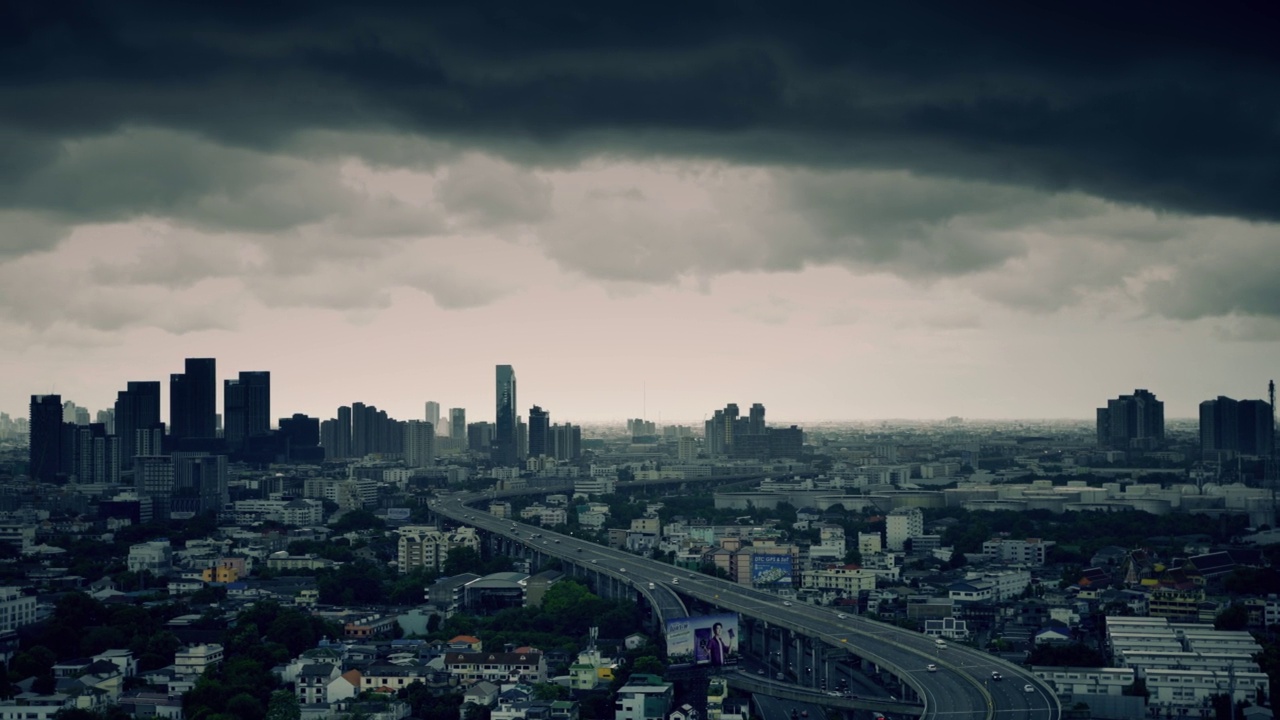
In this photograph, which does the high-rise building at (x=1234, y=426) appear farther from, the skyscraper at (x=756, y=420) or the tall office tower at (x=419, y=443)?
the tall office tower at (x=419, y=443)

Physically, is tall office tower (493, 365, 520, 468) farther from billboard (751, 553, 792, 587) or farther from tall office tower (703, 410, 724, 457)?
billboard (751, 553, 792, 587)

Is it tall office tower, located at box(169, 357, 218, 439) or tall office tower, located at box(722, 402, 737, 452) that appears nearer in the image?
tall office tower, located at box(169, 357, 218, 439)

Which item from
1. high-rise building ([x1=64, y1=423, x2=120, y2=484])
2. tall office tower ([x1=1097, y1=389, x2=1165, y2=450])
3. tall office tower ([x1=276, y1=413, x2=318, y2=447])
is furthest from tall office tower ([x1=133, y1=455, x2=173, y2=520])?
tall office tower ([x1=1097, y1=389, x2=1165, y2=450])

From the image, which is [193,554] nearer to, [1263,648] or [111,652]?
[111,652]

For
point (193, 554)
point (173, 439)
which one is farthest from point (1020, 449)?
point (193, 554)

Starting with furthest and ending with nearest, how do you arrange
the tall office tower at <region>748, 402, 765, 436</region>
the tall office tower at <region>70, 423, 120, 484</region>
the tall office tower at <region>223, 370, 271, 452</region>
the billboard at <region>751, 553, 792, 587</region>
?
the tall office tower at <region>748, 402, 765, 436</region>, the tall office tower at <region>223, 370, 271, 452</region>, the tall office tower at <region>70, 423, 120, 484</region>, the billboard at <region>751, 553, 792, 587</region>

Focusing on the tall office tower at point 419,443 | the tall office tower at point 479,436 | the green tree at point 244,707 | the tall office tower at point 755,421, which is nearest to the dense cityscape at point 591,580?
the green tree at point 244,707
